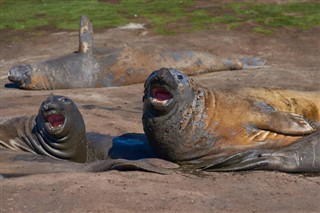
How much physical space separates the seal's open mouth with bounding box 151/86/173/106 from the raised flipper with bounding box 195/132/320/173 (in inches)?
23.5

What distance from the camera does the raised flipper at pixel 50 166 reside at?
5.88 meters

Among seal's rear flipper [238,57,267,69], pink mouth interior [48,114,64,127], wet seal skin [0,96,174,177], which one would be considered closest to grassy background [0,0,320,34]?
seal's rear flipper [238,57,267,69]

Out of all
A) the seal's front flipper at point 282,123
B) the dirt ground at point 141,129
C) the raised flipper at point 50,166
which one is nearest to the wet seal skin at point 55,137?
the raised flipper at point 50,166

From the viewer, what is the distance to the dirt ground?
16.8 feet

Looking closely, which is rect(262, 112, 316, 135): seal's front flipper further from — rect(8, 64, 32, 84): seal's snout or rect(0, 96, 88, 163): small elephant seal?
rect(8, 64, 32, 84): seal's snout

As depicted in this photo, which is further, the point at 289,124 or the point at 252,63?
the point at 252,63

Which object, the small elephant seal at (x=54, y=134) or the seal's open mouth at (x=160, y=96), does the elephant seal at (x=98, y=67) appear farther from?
the seal's open mouth at (x=160, y=96)

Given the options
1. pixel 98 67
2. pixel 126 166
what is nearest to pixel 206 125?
pixel 126 166

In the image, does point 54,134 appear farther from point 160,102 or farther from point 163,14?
point 163,14

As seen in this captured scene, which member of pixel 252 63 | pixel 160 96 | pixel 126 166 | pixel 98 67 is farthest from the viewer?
pixel 252 63

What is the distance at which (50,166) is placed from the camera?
235 inches

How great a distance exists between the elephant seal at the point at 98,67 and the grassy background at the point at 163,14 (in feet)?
8.95

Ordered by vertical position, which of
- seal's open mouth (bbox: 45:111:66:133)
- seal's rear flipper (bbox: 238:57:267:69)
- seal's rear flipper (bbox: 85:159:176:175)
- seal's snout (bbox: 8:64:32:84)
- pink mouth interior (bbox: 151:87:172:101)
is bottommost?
seal's rear flipper (bbox: 238:57:267:69)

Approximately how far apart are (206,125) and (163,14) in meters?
9.82
